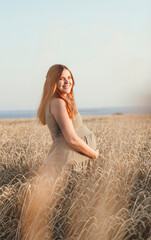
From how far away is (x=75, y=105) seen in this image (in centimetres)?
322

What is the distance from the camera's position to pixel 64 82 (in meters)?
3.14

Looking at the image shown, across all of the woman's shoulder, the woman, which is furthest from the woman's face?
the woman's shoulder

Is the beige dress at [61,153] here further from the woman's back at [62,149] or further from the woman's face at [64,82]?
the woman's face at [64,82]

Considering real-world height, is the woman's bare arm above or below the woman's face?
below

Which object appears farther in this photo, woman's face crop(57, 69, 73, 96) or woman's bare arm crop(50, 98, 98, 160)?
woman's face crop(57, 69, 73, 96)

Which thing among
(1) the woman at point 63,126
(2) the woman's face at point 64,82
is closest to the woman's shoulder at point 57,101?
(1) the woman at point 63,126

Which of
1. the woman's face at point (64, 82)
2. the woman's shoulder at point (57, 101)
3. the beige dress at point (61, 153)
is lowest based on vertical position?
the beige dress at point (61, 153)

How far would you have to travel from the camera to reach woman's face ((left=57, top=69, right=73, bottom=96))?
3102 millimetres

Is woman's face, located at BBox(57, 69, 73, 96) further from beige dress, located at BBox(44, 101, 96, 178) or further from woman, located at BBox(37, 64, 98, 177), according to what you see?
beige dress, located at BBox(44, 101, 96, 178)

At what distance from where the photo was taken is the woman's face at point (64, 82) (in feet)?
10.2

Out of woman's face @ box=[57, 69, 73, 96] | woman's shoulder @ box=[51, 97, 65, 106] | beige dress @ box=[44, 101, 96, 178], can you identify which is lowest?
beige dress @ box=[44, 101, 96, 178]

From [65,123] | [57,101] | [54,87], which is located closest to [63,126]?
[65,123]

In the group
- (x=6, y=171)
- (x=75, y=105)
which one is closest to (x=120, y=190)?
(x=75, y=105)

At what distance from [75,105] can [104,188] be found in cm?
96
